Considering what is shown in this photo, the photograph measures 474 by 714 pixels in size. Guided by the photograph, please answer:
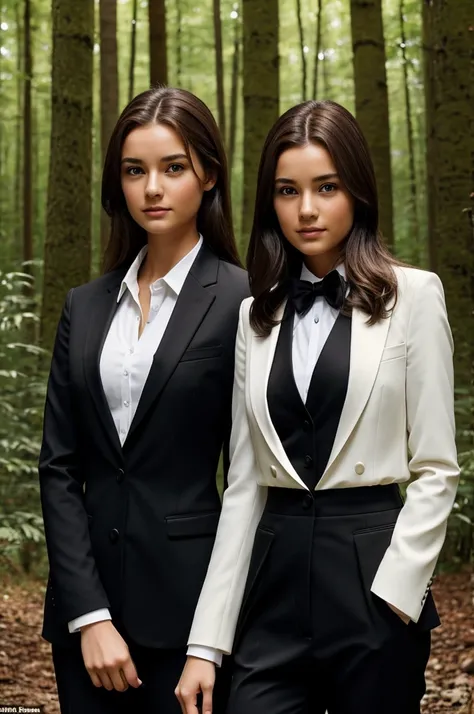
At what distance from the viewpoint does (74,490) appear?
2967 mm

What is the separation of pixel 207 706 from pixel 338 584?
0.49 meters

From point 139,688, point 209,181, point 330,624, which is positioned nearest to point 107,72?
point 209,181

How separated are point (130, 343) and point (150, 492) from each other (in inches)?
17.6

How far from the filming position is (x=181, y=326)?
116 inches

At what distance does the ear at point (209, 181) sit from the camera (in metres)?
3.07

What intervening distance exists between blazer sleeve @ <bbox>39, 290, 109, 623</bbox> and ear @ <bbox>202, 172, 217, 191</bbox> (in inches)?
23.4

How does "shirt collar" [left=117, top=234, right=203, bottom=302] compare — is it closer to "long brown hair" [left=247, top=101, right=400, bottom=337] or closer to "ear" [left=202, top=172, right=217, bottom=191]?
"ear" [left=202, top=172, right=217, bottom=191]

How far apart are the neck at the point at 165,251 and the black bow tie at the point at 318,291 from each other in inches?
18.0

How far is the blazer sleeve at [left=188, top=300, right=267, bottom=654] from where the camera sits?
2.69 m

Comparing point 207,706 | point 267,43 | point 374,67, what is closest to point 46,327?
point 267,43

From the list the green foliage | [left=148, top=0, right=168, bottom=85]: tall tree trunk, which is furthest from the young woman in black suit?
[left=148, top=0, right=168, bottom=85]: tall tree trunk

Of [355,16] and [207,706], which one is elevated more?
[355,16]

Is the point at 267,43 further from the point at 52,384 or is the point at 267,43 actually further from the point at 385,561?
the point at 385,561

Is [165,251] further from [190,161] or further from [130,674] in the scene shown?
[130,674]
